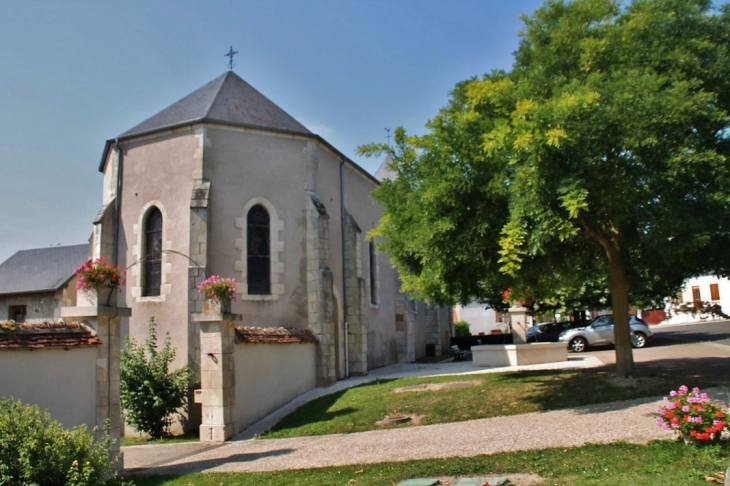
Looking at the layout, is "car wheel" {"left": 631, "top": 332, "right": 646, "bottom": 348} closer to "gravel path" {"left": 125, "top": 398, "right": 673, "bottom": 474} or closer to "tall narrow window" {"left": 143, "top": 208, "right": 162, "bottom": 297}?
"gravel path" {"left": 125, "top": 398, "right": 673, "bottom": 474}

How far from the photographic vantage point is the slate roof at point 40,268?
3011 centimetres

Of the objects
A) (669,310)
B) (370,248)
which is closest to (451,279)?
(370,248)

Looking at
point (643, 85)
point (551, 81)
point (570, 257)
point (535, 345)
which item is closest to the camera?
point (643, 85)

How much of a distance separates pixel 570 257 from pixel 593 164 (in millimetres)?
2865

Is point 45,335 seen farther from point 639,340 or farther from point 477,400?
point 639,340

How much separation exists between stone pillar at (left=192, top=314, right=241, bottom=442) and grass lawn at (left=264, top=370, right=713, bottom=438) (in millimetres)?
984

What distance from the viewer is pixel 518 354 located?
1859 cm

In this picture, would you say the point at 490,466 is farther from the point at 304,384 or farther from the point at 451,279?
the point at 304,384

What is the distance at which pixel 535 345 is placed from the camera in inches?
749

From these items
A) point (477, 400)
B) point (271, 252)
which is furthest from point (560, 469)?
point (271, 252)

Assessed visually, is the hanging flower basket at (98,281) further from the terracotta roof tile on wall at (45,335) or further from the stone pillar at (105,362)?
the terracotta roof tile on wall at (45,335)

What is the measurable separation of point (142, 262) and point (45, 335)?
826cm

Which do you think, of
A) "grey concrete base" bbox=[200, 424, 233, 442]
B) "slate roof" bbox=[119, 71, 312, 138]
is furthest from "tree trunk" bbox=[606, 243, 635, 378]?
"slate roof" bbox=[119, 71, 312, 138]

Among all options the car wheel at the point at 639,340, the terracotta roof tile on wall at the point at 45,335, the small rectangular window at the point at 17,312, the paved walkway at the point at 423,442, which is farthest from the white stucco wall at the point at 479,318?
the terracotta roof tile on wall at the point at 45,335
